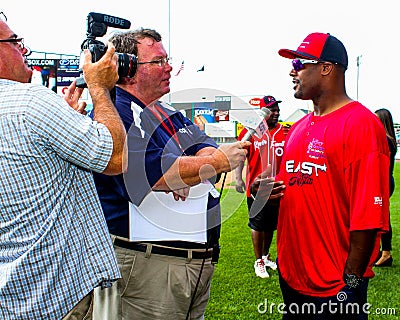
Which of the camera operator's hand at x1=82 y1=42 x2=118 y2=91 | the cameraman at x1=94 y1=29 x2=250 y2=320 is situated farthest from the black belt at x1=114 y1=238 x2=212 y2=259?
the camera operator's hand at x1=82 y1=42 x2=118 y2=91

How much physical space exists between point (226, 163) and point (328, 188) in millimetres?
702

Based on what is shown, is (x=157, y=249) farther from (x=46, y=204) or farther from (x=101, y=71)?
(x=101, y=71)

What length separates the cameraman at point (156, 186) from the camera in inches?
85.2

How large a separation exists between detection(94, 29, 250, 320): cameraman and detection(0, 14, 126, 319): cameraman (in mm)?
340

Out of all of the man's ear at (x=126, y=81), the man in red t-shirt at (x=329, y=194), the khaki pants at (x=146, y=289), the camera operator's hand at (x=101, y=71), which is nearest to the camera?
the camera operator's hand at (x=101, y=71)

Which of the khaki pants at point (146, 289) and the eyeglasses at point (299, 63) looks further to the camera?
the eyeglasses at point (299, 63)

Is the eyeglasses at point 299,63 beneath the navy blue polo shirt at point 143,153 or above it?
above

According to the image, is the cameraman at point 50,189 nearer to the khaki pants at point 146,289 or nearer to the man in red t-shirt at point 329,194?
the khaki pants at point 146,289

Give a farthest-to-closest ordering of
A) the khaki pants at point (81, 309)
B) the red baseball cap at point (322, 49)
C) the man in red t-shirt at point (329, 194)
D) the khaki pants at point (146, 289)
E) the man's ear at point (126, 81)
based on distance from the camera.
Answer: the red baseball cap at point (322, 49)
the man's ear at point (126, 81)
the khaki pants at point (146, 289)
the man in red t-shirt at point (329, 194)
the khaki pants at point (81, 309)

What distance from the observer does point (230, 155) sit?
7.29ft

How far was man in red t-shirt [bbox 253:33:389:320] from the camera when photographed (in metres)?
2.37

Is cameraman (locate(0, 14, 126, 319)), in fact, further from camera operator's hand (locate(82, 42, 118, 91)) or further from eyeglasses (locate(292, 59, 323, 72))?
eyeglasses (locate(292, 59, 323, 72))

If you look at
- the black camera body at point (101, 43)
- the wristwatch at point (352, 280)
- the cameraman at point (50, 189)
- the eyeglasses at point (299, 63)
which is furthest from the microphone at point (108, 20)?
the wristwatch at point (352, 280)

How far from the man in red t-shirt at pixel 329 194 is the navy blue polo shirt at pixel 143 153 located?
0.50 m
